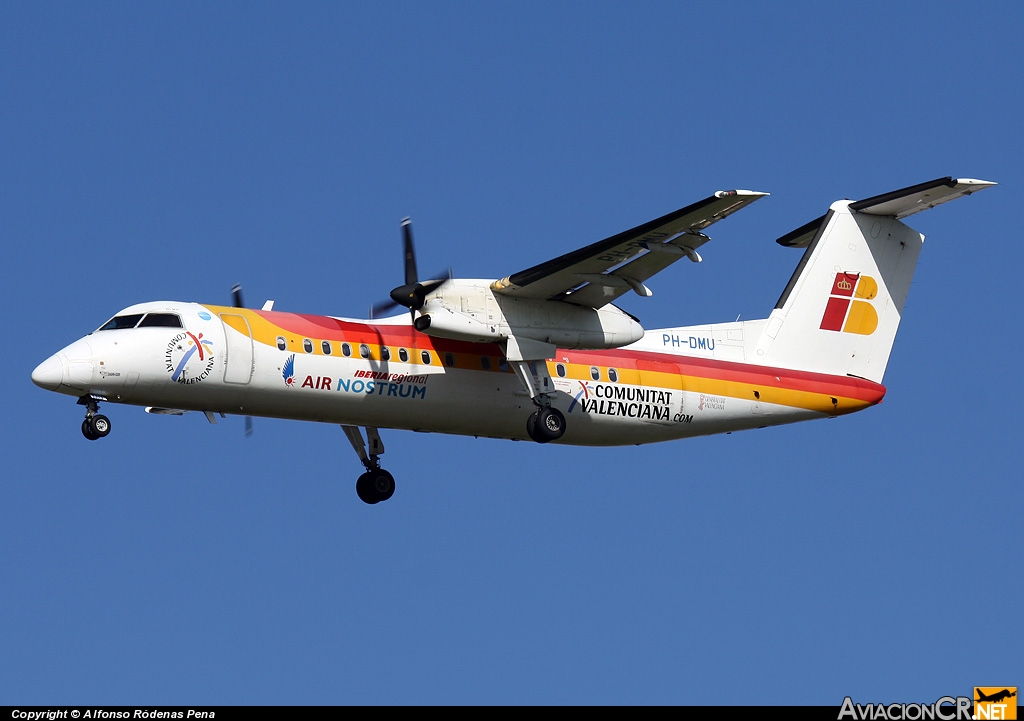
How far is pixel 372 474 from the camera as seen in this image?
798 inches

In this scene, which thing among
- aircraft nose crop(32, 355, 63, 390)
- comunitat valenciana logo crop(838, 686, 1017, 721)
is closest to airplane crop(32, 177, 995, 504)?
aircraft nose crop(32, 355, 63, 390)

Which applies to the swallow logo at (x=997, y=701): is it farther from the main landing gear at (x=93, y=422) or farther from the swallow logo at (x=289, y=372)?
the main landing gear at (x=93, y=422)

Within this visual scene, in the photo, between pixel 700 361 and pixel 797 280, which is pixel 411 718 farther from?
pixel 797 280

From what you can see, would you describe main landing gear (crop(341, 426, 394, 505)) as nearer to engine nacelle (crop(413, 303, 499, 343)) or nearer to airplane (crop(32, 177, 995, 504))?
airplane (crop(32, 177, 995, 504))

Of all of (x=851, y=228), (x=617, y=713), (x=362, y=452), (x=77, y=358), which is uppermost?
(x=851, y=228)

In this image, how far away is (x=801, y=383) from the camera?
2069 cm

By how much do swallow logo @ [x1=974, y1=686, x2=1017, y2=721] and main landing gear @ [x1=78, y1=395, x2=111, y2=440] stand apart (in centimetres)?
1026

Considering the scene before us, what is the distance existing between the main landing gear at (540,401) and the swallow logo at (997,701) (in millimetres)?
6176

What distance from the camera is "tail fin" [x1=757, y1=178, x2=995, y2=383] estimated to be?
69.4 feet

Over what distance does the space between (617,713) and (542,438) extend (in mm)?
4789

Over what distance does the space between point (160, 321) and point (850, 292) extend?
10.3 meters

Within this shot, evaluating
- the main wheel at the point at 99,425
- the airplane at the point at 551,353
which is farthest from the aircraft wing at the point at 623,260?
the main wheel at the point at 99,425

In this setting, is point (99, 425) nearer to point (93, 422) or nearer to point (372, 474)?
point (93, 422)

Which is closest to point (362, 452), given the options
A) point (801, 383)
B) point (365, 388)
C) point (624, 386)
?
point (365, 388)
